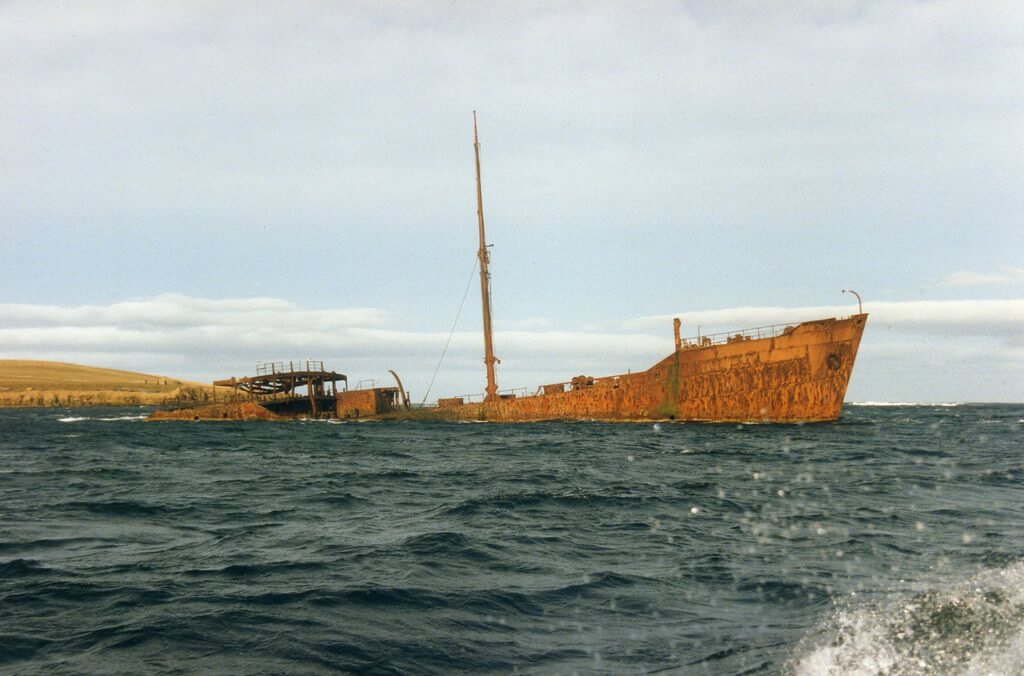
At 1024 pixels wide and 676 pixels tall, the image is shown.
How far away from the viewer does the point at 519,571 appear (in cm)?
859

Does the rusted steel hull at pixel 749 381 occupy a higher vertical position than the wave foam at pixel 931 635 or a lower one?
higher

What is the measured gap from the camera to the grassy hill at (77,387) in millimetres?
113062

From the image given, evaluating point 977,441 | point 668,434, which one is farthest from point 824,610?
point 977,441

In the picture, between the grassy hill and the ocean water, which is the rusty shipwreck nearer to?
the ocean water

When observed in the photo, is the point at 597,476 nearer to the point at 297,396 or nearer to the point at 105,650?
the point at 105,650

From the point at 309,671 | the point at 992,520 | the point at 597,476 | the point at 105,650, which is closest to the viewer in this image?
the point at 309,671

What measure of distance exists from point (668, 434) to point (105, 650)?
26372mm

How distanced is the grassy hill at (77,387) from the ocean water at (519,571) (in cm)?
9763

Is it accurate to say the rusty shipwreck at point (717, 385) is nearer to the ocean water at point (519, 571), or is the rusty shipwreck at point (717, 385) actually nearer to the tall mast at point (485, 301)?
the tall mast at point (485, 301)

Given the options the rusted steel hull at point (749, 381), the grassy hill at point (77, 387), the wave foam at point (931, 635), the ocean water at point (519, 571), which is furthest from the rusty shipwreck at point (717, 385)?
the grassy hill at point (77, 387)

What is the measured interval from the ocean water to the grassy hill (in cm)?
9763

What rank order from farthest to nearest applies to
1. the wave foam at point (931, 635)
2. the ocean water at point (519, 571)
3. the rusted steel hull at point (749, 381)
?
the rusted steel hull at point (749, 381), the ocean water at point (519, 571), the wave foam at point (931, 635)

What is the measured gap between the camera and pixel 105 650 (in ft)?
19.4

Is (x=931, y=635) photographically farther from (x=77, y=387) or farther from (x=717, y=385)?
(x=77, y=387)
